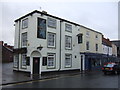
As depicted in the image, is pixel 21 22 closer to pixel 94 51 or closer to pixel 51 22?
pixel 51 22

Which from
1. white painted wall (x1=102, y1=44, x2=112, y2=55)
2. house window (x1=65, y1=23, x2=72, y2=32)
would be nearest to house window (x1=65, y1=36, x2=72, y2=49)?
house window (x1=65, y1=23, x2=72, y2=32)

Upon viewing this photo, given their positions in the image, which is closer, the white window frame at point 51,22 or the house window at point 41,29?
the house window at point 41,29

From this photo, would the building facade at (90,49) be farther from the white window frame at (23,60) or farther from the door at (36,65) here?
the white window frame at (23,60)

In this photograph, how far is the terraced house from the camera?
18328mm

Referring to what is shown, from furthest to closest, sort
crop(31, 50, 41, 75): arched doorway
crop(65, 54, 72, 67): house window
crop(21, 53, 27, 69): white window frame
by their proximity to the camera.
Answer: crop(65, 54, 72, 67): house window
crop(21, 53, 27, 69): white window frame
crop(31, 50, 41, 75): arched doorway

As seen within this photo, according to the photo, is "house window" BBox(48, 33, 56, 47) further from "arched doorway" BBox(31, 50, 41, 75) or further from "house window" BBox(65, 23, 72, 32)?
"house window" BBox(65, 23, 72, 32)

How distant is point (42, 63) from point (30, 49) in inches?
93.5

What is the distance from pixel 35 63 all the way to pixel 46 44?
115 inches

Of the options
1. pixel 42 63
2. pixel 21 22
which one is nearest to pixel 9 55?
pixel 21 22

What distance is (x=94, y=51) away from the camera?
29391 mm

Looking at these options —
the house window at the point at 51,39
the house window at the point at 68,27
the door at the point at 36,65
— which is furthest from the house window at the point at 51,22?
the door at the point at 36,65

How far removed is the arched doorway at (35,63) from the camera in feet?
59.5

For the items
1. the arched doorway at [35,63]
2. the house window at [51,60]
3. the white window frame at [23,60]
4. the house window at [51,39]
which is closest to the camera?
the arched doorway at [35,63]

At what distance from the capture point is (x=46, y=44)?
19141 mm
